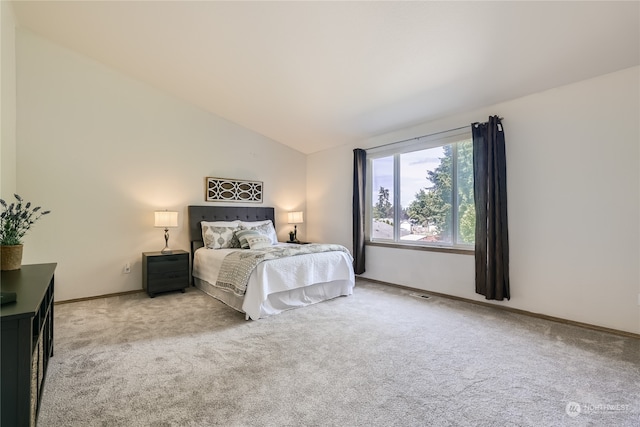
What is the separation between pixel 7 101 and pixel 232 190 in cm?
277

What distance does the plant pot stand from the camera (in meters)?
1.88

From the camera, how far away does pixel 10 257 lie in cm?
191

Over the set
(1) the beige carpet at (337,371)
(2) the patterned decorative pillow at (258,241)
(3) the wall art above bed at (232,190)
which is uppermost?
(3) the wall art above bed at (232,190)

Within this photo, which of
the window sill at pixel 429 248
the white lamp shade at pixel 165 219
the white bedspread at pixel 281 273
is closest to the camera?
the white bedspread at pixel 281 273

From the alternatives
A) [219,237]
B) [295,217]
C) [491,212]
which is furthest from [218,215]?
[491,212]

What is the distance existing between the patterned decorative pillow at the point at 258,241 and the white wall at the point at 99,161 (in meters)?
1.17

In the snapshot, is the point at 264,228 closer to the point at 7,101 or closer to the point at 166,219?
the point at 166,219

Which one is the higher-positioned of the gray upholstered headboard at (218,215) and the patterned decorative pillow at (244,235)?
the gray upholstered headboard at (218,215)

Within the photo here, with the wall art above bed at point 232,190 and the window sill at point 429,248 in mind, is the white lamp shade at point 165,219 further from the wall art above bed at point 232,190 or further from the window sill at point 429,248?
the window sill at point 429,248

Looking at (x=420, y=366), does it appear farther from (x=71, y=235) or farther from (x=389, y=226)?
(x=71, y=235)

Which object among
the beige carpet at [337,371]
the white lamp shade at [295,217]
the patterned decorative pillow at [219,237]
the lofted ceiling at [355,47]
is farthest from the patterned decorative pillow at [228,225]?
the lofted ceiling at [355,47]

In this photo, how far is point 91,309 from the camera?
3.41 meters

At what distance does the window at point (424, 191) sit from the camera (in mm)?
3809

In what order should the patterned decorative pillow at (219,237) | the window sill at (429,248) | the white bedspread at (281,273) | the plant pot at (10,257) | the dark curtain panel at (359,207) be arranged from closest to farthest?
the plant pot at (10,257) < the white bedspread at (281,273) < the window sill at (429,248) < the patterned decorative pillow at (219,237) < the dark curtain panel at (359,207)
